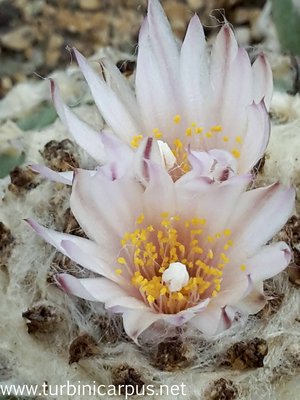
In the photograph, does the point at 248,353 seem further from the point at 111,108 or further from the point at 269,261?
the point at 111,108

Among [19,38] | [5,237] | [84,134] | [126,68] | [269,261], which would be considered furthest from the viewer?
[19,38]

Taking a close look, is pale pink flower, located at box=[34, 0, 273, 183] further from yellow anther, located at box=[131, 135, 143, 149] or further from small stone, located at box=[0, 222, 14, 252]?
small stone, located at box=[0, 222, 14, 252]

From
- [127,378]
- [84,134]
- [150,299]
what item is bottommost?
[127,378]

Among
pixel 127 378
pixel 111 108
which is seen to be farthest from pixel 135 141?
pixel 127 378

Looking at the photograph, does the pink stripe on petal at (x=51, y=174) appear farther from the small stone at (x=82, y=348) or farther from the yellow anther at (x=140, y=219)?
the small stone at (x=82, y=348)

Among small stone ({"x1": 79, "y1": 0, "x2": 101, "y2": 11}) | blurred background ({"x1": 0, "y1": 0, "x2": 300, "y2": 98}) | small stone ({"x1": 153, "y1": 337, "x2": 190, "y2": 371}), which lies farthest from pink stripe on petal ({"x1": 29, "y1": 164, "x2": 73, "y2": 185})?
small stone ({"x1": 79, "y1": 0, "x2": 101, "y2": 11})

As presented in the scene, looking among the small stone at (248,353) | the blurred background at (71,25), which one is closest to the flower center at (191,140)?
the small stone at (248,353)
